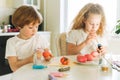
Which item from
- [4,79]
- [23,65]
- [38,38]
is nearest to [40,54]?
[23,65]

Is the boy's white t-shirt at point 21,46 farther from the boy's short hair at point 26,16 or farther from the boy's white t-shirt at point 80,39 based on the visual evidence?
the boy's white t-shirt at point 80,39

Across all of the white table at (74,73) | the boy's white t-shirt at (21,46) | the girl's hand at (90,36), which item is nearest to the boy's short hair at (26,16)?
the boy's white t-shirt at (21,46)

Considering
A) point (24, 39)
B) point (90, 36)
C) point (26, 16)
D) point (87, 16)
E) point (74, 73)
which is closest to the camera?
point (74, 73)

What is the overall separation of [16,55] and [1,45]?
1.33 metres

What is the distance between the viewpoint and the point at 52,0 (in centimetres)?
346

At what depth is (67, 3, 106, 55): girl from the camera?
1.91 metres

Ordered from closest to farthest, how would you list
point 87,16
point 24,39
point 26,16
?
point 26,16 → point 24,39 → point 87,16

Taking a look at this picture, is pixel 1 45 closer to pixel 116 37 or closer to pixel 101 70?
pixel 116 37

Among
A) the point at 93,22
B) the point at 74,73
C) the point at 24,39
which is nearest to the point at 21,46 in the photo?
the point at 24,39

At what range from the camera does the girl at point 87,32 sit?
1.91 metres

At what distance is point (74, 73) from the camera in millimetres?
1296

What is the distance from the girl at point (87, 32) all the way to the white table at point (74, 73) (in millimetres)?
495

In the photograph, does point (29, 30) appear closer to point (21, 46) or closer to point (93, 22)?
point (21, 46)

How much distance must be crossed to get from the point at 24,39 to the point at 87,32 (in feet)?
2.05
